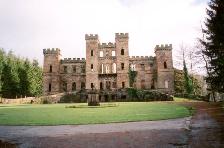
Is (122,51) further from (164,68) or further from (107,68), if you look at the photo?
(164,68)

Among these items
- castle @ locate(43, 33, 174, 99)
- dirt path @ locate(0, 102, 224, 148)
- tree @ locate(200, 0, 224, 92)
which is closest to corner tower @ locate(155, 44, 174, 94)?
castle @ locate(43, 33, 174, 99)

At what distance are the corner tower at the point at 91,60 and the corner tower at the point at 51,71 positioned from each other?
7.34 m

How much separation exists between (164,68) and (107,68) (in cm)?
1214

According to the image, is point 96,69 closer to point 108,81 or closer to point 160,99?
point 108,81

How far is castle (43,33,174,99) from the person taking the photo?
61531 millimetres

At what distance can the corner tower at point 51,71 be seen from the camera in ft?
210

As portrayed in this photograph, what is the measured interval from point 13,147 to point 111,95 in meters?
43.9

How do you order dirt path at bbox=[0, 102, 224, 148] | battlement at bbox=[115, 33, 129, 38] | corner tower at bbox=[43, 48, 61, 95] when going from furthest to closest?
corner tower at bbox=[43, 48, 61, 95] → battlement at bbox=[115, 33, 129, 38] → dirt path at bbox=[0, 102, 224, 148]

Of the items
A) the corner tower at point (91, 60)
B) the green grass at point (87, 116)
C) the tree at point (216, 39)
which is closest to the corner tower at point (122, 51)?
the corner tower at point (91, 60)

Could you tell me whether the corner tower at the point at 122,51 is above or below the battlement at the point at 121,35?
below

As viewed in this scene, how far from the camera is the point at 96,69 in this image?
6181 cm

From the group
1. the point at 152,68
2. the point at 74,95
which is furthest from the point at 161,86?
the point at 74,95

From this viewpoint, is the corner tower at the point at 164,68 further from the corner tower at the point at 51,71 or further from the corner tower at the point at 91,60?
the corner tower at the point at 51,71

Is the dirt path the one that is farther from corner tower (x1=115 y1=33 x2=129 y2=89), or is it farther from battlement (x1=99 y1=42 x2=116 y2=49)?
battlement (x1=99 y1=42 x2=116 y2=49)
